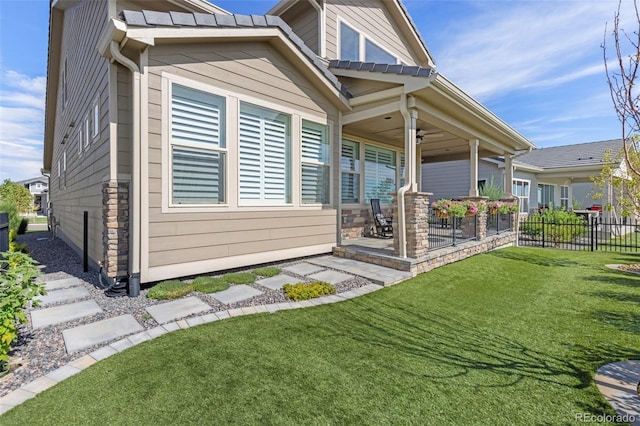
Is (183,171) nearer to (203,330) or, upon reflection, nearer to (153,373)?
(203,330)

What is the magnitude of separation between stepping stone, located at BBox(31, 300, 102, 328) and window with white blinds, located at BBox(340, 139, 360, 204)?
5683mm

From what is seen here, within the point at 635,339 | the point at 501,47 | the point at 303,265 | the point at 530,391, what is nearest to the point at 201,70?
the point at 303,265

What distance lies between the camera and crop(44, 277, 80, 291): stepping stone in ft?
15.1

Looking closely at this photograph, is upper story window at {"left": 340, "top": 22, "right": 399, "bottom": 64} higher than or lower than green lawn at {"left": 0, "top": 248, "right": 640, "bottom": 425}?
higher

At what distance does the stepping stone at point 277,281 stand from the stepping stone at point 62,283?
9.73 feet

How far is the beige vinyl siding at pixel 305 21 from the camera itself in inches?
301

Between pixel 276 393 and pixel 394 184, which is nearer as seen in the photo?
pixel 276 393

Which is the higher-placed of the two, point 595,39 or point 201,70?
point 201,70

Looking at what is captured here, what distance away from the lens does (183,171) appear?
4.54m

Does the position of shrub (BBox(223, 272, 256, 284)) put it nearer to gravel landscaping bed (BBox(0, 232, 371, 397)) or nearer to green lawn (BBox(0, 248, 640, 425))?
gravel landscaping bed (BBox(0, 232, 371, 397))

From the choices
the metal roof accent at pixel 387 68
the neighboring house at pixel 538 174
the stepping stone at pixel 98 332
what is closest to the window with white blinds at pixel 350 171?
the metal roof accent at pixel 387 68

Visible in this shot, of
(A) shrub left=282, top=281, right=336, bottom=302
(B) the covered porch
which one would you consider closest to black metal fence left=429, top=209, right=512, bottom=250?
(B) the covered porch

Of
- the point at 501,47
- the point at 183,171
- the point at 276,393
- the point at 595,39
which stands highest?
the point at 501,47

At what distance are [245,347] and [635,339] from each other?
3.85 m
